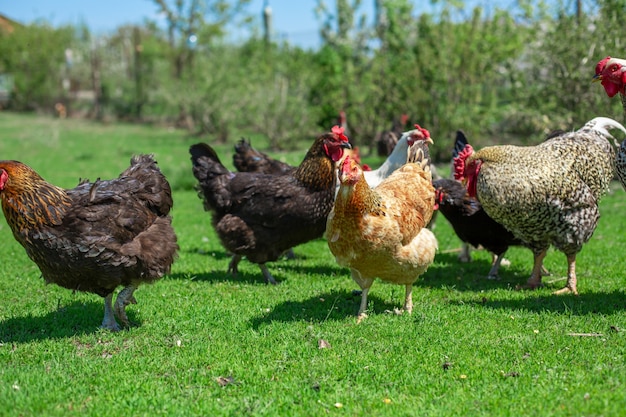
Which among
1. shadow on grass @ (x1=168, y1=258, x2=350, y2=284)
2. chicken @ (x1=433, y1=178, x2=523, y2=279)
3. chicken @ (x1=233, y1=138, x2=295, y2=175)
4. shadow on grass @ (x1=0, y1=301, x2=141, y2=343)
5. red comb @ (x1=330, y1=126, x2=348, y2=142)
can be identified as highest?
red comb @ (x1=330, y1=126, x2=348, y2=142)

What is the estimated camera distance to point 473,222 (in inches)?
291

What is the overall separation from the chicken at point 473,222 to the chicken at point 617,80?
1628 millimetres

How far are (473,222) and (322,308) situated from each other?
2438 millimetres

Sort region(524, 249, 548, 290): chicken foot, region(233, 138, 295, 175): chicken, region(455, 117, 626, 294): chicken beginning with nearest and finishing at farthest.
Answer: region(455, 117, 626, 294): chicken
region(524, 249, 548, 290): chicken foot
region(233, 138, 295, 175): chicken

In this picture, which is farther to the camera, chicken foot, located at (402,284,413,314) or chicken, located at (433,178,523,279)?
chicken, located at (433,178,523,279)

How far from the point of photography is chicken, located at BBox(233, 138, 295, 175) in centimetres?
896

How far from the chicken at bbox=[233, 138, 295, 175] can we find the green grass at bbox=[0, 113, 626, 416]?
5.21 feet

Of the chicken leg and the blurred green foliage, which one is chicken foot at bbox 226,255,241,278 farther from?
the blurred green foliage

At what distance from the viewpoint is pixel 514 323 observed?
5.51 meters

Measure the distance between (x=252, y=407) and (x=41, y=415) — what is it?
1363mm

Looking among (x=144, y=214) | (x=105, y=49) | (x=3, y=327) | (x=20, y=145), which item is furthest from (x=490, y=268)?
(x=105, y=49)

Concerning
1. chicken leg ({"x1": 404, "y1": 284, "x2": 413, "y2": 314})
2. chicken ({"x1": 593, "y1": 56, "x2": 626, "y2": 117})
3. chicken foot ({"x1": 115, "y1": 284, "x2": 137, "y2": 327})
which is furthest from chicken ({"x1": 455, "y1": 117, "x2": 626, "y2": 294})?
chicken foot ({"x1": 115, "y1": 284, "x2": 137, "y2": 327})

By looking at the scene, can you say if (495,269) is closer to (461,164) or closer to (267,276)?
(461,164)

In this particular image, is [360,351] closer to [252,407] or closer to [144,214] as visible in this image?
[252,407]
